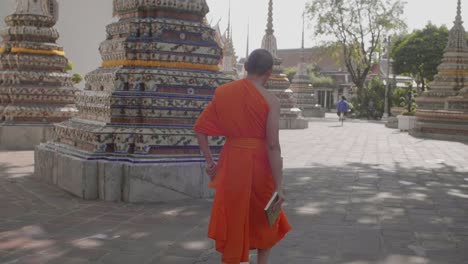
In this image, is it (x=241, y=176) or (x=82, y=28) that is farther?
(x=82, y=28)

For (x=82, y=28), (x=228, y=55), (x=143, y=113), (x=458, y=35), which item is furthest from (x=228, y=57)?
(x=143, y=113)

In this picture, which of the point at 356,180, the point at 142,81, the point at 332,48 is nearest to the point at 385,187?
the point at 356,180

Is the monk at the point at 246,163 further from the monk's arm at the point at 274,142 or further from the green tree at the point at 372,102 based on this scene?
the green tree at the point at 372,102

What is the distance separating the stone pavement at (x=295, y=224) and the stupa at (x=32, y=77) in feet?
9.70

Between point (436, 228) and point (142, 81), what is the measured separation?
150 inches

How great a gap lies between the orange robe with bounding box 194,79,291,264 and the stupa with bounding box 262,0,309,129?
18361 millimetres

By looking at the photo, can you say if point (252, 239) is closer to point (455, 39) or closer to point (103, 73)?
point (103, 73)

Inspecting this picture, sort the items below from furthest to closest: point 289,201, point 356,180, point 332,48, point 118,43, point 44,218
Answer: point 332,48 < point 356,180 < point 118,43 < point 289,201 < point 44,218

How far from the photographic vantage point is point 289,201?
6.76 metres

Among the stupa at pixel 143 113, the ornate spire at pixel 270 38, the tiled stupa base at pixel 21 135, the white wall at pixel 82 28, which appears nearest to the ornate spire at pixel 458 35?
the ornate spire at pixel 270 38

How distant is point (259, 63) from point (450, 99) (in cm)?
1749

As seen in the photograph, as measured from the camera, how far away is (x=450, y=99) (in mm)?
19734

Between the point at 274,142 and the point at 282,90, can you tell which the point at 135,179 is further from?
the point at 282,90

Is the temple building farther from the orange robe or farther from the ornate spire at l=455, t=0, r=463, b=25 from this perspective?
the orange robe
